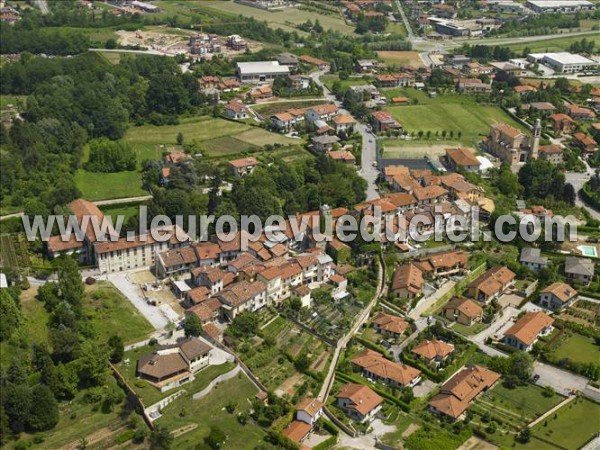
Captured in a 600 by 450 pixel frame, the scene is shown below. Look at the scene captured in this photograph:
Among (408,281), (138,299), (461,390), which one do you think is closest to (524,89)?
(408,281)

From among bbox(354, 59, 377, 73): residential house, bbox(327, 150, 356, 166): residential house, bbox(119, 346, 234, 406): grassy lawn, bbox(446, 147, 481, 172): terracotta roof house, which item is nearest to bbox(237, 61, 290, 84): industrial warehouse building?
→ bbox(354, 59, 377, 73): residential house

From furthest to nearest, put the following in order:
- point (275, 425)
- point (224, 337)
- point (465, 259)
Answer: point (465, 259) < point (224, 337) < point (275, 425)

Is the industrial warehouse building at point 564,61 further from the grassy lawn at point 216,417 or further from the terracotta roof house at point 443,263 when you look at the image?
the grassy lawn at point 216,417

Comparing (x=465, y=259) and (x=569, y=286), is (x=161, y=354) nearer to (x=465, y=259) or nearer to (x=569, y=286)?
(x=465, y=259)

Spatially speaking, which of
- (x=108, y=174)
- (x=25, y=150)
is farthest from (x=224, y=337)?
(x=25, y=150)

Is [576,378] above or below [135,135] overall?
below

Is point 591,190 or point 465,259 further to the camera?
point 591,190

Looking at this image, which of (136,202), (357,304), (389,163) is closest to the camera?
(357,304)
